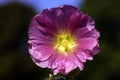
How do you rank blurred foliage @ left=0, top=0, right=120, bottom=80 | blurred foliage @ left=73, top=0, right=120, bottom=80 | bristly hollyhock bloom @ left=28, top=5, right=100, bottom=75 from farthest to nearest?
blurred foliage @ left=0, top=0, right=120, bottom=80 → blurred foliage @ left=73, top=0, right=120, bottom=80 → bristly hollyhock bloom @ left=28, top=5, right=100, bottom=75

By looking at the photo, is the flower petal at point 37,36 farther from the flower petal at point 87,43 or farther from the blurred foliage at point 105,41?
the blurred foliage at point 105,41

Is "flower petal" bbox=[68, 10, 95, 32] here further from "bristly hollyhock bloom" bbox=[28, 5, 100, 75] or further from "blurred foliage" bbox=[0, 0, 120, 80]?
"blurred foliage" bbox=[0, 0, 120, 80]

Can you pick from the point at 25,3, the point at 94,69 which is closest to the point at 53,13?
the point at 94,69

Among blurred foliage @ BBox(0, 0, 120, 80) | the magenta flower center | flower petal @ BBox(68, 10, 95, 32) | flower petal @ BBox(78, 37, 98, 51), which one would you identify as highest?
flower petal @ BBox(68, 10, 95, 32)

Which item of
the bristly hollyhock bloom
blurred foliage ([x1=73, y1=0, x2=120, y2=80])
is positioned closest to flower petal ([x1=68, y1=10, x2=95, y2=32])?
the bristly hollyhock bloom

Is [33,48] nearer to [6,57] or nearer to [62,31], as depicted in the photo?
[62,31]

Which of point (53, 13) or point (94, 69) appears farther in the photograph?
point (94, 69)
